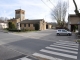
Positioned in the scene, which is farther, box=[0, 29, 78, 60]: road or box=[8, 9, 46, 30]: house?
box=[8, 9, 46, 30]: house

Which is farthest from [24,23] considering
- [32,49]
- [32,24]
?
[32,49]

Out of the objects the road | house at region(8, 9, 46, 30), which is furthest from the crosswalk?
house at region(8, 9, 46, 30)

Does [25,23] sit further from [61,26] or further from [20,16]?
[61,26]

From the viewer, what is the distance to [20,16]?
64.9 meters

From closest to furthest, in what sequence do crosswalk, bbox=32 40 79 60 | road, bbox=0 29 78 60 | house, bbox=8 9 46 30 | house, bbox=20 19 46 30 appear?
crosswalk, bbox=32 40 79 60, road, bbox=0 29 78 60, house, bbox=20 19 46 30, house, bbox=8 9 46 30

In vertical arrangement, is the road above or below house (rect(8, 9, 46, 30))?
below

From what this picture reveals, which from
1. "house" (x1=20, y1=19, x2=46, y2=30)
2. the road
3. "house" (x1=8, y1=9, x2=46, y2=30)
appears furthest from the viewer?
"house" (x1=8, y1=9, x2=46, y2=30)

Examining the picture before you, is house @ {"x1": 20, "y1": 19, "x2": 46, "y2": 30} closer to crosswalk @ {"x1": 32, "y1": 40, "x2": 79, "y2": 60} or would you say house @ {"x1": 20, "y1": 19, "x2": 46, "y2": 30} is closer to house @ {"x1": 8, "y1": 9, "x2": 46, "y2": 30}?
house @ {"x1": 8, "y1": 9, "x2": 46, "y2": 30}

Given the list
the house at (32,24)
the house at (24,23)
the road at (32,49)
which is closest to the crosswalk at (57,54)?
the road at (32,49)

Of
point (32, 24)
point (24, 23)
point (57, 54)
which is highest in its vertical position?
point (24, 23)

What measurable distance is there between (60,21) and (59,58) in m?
51.7

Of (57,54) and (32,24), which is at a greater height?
(32,24)

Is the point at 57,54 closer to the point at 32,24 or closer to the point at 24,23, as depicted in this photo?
the point at 32,24

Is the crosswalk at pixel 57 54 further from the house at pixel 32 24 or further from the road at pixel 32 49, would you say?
the house at pixel 32 24
